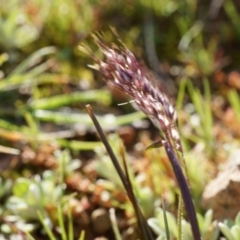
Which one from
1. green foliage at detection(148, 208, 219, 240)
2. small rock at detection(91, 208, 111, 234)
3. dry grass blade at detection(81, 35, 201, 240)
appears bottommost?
green foliage at detection(148, 208, 219, 240)

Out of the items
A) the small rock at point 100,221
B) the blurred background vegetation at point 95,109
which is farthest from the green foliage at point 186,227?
the small rock at point 100,221

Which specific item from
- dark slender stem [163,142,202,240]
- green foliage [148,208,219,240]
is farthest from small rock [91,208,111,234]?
dark slender stem [163,142,202,240]

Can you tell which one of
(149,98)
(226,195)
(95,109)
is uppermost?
(95,109)

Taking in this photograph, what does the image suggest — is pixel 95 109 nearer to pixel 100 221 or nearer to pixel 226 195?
pixel 100 221

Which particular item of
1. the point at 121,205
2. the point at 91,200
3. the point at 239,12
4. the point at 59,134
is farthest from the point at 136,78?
the point at 239,12

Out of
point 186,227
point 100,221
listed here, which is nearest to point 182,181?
point 186,227

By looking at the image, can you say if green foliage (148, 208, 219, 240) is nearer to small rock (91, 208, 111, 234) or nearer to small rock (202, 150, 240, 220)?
small rock (202, 150, 240, 220)

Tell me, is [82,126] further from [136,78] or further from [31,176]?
[136,78]
